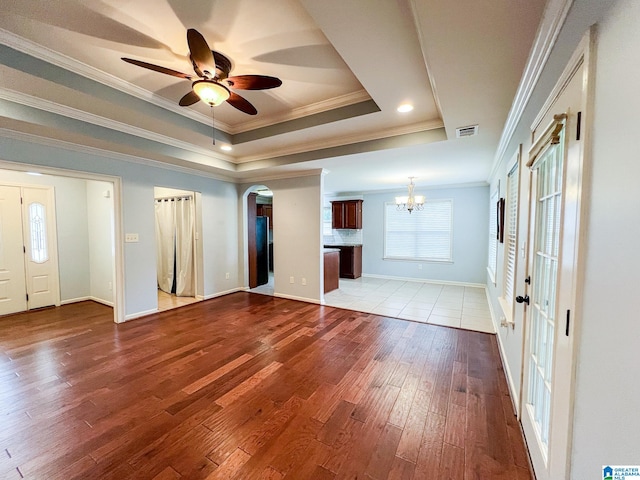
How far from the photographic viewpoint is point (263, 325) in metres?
3.70

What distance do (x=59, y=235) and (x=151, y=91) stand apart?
3.87 metres

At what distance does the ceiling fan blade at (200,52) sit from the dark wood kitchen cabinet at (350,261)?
5658mm

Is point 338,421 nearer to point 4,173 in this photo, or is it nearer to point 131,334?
point 131,334

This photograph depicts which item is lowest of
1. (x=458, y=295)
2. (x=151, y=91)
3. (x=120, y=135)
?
(x=458, y=295)

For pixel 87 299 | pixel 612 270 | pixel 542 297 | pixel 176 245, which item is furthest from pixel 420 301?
pixel 87 299

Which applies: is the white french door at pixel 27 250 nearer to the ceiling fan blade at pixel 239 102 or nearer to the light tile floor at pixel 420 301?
the ceiling fan blade at pixel 239 102

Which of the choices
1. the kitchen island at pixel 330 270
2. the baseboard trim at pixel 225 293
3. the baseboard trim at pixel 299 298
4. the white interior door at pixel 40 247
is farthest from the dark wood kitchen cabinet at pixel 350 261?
the white interior door at pixel 40 247

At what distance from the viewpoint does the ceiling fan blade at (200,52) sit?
5.06 ft

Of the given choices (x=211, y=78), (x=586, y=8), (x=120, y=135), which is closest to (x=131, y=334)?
(x=120, y=135)

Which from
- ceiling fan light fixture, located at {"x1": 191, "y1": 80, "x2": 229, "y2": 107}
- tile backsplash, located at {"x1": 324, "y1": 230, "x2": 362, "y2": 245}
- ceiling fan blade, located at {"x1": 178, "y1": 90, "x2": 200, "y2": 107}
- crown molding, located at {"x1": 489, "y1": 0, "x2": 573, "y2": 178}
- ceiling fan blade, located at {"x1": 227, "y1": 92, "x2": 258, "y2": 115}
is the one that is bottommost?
tile backsplash, located at {"x1": 324, "y1": 230, "x2": 362, "y2": 245}

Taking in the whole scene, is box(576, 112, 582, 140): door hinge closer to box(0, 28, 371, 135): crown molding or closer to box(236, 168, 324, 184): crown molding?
box(0, 28, 371, 135): crown molding

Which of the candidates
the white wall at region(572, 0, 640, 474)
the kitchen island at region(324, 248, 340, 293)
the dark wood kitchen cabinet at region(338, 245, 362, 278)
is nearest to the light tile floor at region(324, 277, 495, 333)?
the kitchen island at region(324, 248, 340, 293)

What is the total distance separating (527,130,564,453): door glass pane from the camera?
1328 mm

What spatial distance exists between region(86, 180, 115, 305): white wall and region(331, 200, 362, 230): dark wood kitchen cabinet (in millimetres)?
5146
